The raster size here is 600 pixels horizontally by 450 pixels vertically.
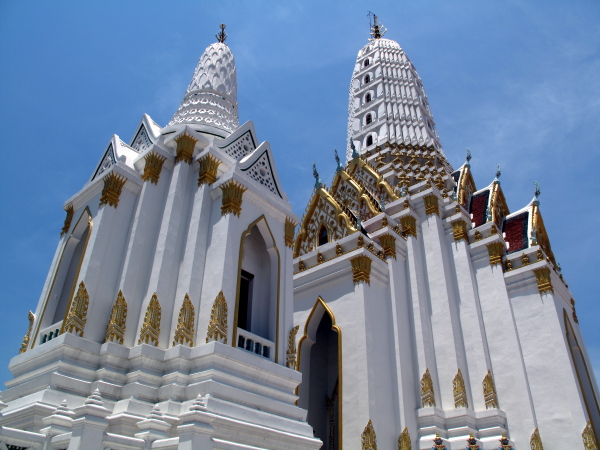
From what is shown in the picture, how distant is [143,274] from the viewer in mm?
7715

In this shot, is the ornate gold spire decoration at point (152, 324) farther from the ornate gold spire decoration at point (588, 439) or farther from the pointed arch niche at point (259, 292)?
the ornate gold spire decoration at point (588, 439)

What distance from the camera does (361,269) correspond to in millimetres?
12141

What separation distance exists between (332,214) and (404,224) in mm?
2139

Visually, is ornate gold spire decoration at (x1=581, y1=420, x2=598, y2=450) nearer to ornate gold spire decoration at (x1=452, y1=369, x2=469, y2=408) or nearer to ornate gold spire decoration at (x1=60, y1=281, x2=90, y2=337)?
ornate gold spire decoration at (x1=452, y1=369, x2=469, y2=408)

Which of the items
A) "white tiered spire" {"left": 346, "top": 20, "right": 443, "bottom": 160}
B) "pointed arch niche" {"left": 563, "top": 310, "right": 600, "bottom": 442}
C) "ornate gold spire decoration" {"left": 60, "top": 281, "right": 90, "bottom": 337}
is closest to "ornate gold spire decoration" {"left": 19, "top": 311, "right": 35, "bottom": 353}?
"ornate gold spire decoration" {"left": 60, "top": 281, "right": 90, "bottom": 337}

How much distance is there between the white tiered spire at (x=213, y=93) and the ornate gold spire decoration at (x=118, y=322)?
4.26 metres

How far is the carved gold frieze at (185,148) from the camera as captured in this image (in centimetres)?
891

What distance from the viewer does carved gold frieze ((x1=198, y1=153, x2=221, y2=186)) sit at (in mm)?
8688

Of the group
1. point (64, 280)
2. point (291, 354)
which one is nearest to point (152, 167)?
point (64, 280)

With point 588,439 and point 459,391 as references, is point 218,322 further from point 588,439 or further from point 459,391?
point 588,439

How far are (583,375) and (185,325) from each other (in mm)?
11838

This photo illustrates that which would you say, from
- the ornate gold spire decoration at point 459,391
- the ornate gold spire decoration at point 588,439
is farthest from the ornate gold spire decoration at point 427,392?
the ornate gold spire decoration at point 588,439

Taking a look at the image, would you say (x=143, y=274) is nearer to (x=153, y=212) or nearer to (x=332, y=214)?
(x=153, y=212)

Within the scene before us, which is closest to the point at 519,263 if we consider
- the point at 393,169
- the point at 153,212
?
the point at 393,169
